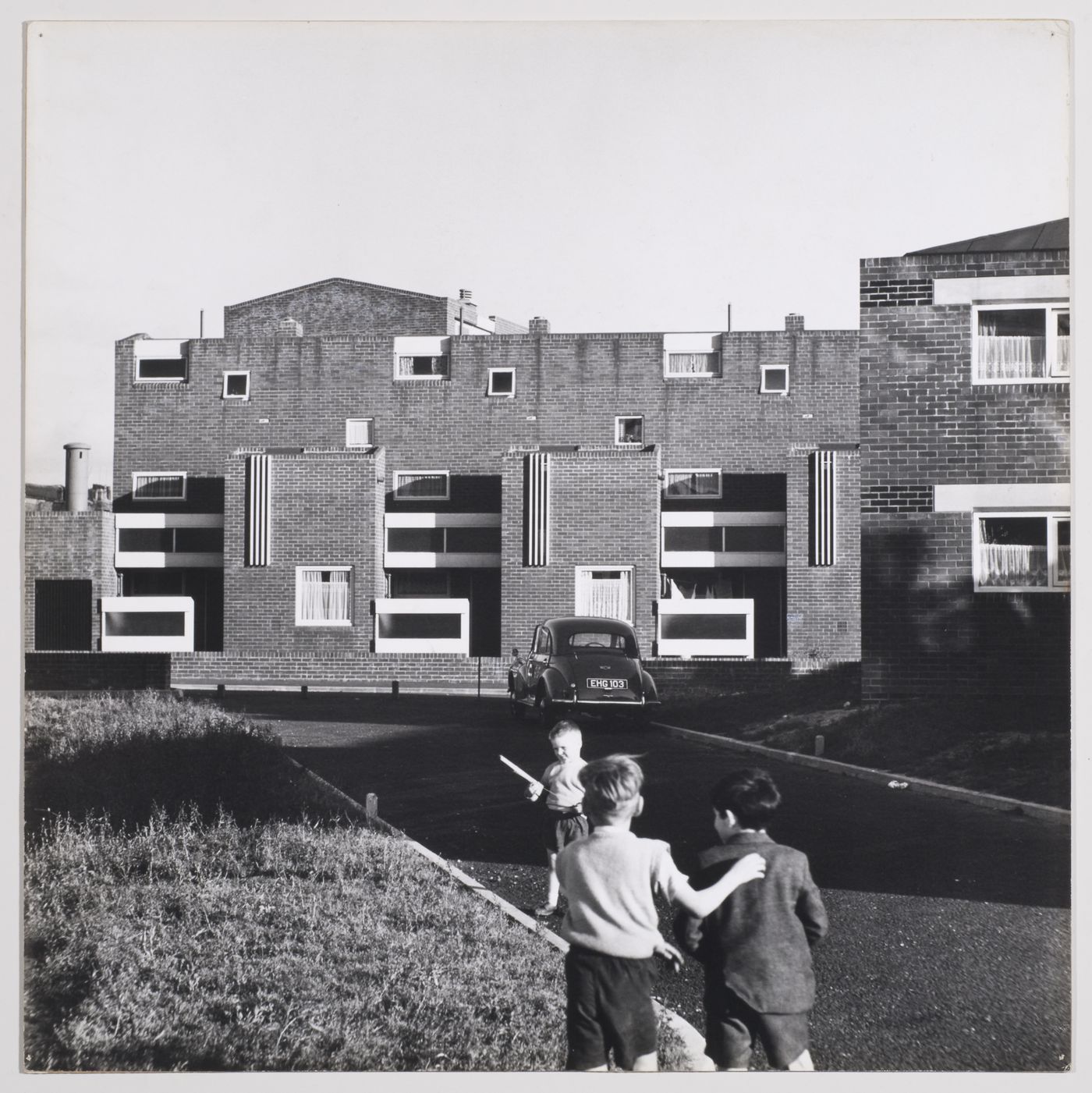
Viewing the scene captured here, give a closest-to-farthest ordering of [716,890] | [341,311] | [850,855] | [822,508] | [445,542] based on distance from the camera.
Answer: [716,890]
[850,855]
[445,542]
[822,508]
[341,311]

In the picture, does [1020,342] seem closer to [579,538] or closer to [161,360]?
[579,538]

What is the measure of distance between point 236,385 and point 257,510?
2.56 ft

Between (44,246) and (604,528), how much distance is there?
355cm

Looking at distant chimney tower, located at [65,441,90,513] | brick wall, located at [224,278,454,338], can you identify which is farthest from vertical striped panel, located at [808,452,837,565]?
distant chimney tower, located at [65,441,90,513]

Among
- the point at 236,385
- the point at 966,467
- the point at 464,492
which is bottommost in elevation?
the point at 464,492

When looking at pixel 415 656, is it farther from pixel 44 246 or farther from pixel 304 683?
pixel 44 246

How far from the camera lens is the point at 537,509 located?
287 inches

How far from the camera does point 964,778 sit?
710cm

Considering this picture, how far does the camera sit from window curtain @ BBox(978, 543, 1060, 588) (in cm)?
716

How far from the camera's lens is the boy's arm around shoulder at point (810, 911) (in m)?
4.34

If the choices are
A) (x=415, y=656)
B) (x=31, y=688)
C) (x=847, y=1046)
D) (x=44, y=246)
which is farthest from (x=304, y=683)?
(x=847, y=1046)

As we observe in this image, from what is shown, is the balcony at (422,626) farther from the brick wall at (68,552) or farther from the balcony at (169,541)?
the brick wall at (68,552)

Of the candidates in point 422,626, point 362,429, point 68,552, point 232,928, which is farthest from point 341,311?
point 232,928

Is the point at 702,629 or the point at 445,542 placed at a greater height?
the point at 445,542
